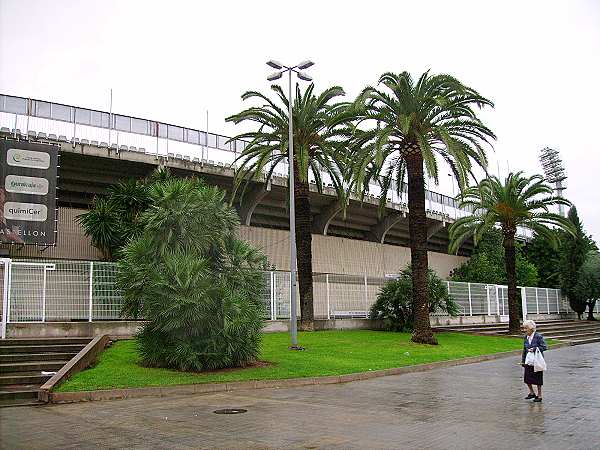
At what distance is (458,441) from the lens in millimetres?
7180

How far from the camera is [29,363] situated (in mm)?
14180

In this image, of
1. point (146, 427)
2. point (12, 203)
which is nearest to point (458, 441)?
point (146, 427)

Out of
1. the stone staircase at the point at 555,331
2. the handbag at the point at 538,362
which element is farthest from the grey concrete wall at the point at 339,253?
the handbag at the point at 538,362

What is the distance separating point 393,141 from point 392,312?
8627 mm

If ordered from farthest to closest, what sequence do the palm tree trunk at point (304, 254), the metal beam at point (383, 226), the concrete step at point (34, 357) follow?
the metal beam at point (383, 226)
the palm tree trunk at point (304, 254)
the concrete step at point (34, 357)

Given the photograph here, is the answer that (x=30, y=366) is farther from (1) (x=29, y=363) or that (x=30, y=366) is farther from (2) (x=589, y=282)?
(2) (x=589, y=282)

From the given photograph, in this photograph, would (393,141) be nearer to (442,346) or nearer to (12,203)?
(442,346)

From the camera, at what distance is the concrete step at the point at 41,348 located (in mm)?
15009

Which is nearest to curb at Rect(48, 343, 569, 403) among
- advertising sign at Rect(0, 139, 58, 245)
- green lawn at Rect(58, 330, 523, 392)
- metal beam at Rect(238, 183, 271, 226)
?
green lawn at Rect(58, 330, 523, 392)

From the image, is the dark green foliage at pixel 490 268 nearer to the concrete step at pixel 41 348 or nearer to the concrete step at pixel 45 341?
the concrete step at pixel 45 341

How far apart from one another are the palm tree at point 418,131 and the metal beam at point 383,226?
16924mm

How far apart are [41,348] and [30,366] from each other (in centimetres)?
165

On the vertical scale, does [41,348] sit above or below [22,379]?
above

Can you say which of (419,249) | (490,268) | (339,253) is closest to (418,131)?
(419,249)
